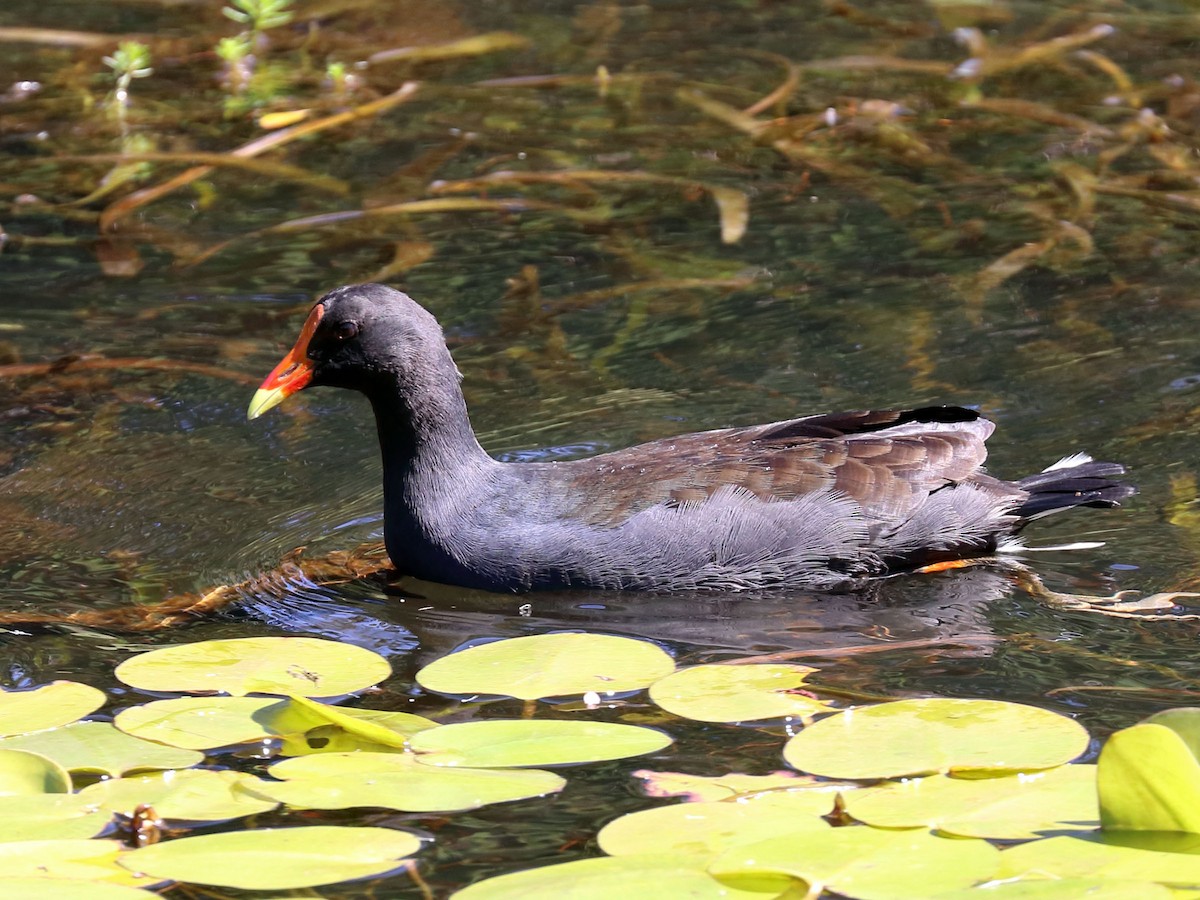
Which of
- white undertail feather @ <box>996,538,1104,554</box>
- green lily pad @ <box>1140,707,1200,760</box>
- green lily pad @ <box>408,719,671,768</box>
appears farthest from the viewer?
white undertail feather @ <box>996,538,1104,554</box>

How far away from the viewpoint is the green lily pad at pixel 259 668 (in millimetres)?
3578

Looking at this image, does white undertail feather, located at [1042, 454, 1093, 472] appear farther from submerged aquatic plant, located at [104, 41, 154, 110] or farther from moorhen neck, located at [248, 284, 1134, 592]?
submerged aquatic plant, located at [104, 41, 154, 110]

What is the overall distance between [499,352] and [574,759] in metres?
2.99

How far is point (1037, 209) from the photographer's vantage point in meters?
6.82

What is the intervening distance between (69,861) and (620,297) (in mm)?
3839

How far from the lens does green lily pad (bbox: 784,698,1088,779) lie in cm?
302

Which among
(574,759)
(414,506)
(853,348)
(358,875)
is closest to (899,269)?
(853,348)

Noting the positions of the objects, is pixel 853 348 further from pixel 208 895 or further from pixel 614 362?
pixel 208 895

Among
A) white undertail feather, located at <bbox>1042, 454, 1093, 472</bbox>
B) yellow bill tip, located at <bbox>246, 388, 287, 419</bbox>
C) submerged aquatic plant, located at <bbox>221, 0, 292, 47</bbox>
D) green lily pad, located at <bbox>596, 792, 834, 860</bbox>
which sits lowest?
green lily pad, located at <bbox>596, 792, 834, 860</bbox>

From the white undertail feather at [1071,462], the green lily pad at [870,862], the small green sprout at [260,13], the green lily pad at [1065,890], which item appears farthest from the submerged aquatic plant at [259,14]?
the green lily pad at [1065,890]

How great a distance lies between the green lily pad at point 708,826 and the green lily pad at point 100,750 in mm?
836

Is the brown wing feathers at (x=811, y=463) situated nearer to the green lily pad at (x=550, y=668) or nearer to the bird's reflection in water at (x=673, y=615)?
the bird's reflection in water at (x=673, y=615)

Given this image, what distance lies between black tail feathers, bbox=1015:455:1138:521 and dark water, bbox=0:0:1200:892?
15 cm

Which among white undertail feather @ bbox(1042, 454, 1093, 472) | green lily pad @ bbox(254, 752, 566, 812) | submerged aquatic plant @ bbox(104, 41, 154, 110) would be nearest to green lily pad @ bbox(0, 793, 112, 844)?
green lily pad @ bbox(254, 752, 566, 812)
